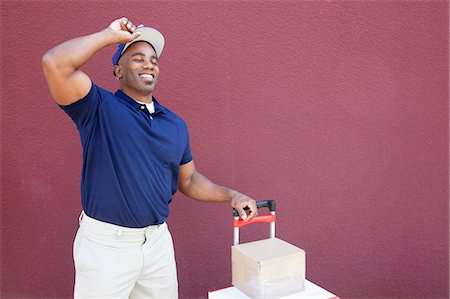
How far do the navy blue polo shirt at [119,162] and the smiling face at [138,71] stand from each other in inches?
3.8

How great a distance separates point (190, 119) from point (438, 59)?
1.92 metres

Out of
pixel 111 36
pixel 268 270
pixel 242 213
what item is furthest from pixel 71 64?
pixel 268 270

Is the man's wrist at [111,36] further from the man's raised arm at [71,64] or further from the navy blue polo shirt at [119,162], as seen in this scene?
the navy blue polo shirt at [119,162]

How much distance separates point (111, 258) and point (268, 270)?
0.71 metres

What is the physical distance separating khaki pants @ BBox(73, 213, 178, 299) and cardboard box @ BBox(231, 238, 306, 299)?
0.43m

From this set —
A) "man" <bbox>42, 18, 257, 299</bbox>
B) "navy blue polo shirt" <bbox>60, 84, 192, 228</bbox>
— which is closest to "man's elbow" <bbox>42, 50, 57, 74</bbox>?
"man" <bbox>42, 18, 257, 299</bbox>

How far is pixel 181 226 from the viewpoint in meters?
2.87

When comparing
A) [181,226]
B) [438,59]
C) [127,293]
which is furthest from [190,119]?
[438,59]

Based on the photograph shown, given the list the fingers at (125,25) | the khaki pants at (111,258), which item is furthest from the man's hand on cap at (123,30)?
the khaki pants at (111,258)

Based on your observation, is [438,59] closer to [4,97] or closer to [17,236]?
[4,97]

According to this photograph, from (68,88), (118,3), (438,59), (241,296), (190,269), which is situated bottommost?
(190,269)

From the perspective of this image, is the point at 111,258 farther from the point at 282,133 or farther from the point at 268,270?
the point at 282,133

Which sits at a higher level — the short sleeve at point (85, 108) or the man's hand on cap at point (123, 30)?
the man's hand on cap at point (123, 30)

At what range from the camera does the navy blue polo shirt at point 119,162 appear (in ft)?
5.78
